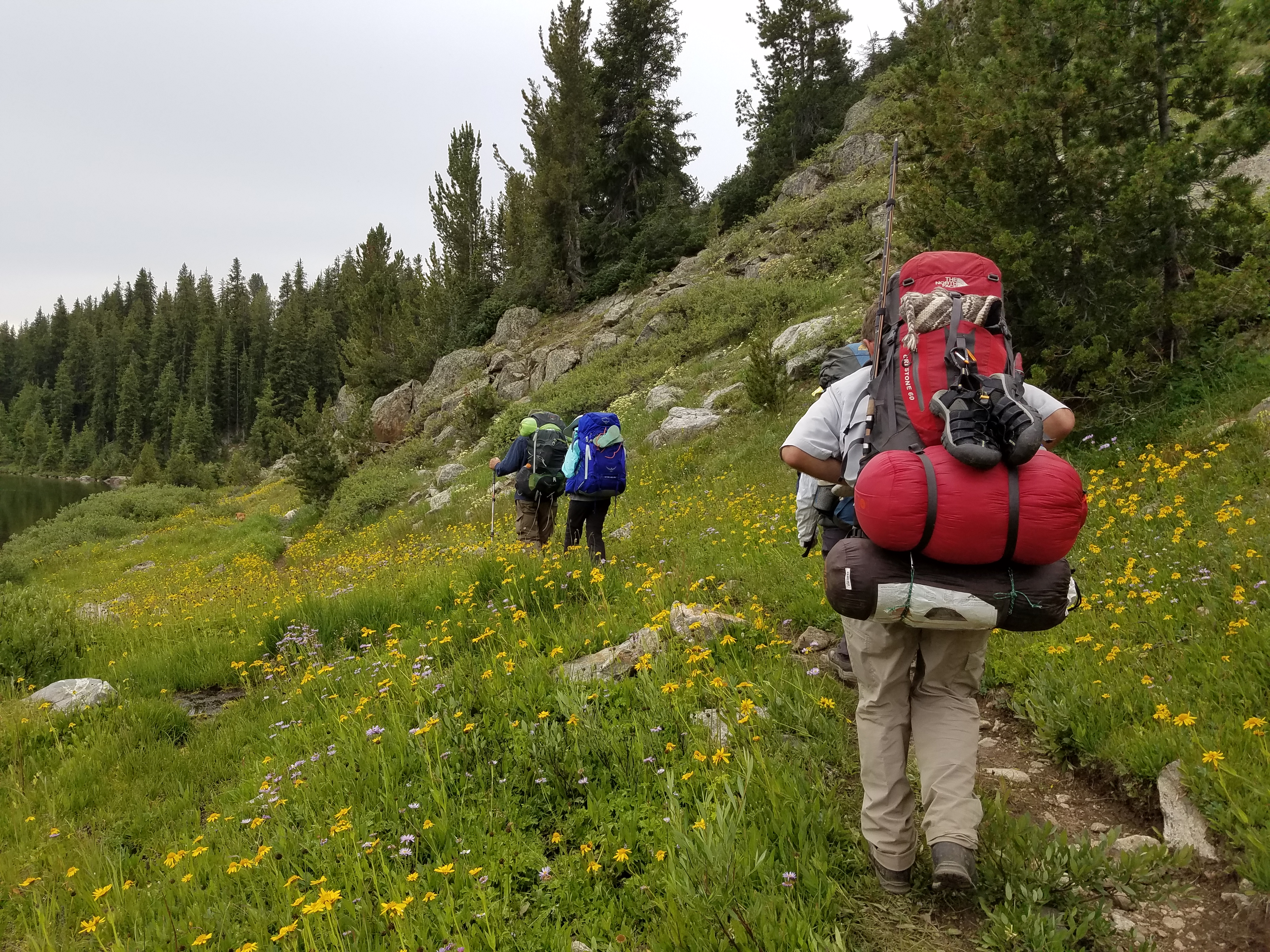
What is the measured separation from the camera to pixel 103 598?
16828mm

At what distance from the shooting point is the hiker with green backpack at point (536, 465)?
8148 mm

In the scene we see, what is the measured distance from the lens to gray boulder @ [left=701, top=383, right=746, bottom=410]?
49.2ft

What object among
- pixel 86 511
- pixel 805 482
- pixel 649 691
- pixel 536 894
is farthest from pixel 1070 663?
pixel 86 511

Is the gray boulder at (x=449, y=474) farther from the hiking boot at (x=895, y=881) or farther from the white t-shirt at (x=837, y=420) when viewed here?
the hiking boot at (x=895, y=881)

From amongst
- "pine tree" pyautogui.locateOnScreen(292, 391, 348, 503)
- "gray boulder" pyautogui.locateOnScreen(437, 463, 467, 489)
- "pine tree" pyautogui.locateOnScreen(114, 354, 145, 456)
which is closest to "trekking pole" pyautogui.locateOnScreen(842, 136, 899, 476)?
"gray boulder" pyautogui.locateOnScreen(437, 463, 467, 489)

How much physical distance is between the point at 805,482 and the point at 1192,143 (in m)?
6.20

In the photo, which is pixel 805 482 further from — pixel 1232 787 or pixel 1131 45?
pixel 1131 45

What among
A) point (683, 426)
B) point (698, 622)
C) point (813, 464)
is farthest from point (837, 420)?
point (683, 426)

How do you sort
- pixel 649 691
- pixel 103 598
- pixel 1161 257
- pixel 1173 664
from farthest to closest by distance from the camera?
pixel 103 598 < pixel 1161 257 < pixel 649 691 < pixel 1173 664

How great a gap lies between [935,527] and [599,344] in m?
26.3

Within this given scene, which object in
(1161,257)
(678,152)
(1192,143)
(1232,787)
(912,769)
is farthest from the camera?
(678,152)

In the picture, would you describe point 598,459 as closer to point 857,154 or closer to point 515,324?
point 857,154

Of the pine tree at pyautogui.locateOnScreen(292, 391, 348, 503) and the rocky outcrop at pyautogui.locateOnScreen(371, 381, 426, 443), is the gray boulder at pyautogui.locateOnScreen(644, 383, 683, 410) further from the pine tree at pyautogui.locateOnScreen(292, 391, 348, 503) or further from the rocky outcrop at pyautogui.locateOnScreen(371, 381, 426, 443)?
the rocky outcrop at pyautogui.locateOnScreen(371, 381, 426, 443)

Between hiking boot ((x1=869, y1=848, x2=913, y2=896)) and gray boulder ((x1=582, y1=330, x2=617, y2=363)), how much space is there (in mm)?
25307
